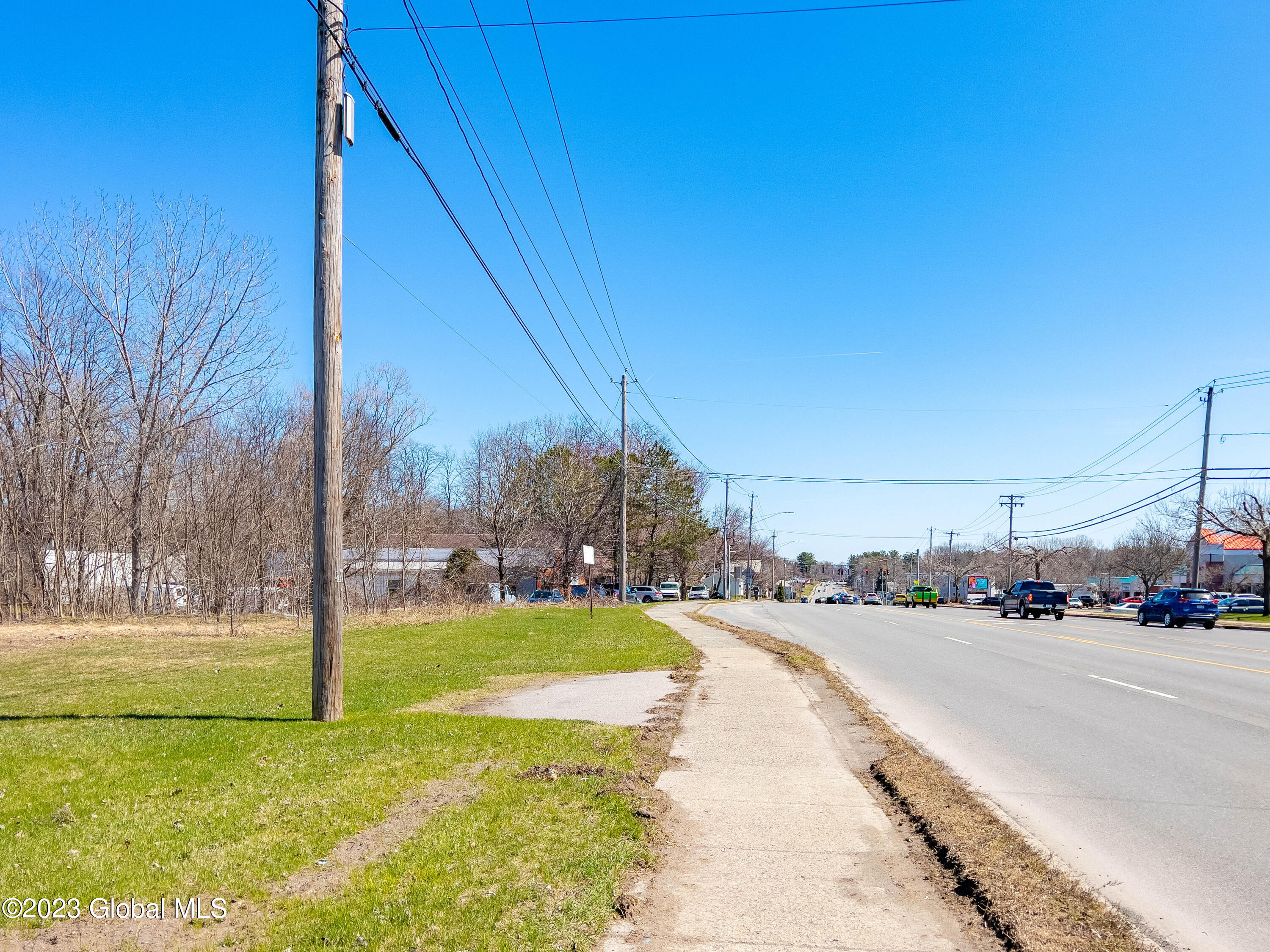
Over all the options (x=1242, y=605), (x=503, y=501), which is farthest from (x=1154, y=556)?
(x=503, y=501)

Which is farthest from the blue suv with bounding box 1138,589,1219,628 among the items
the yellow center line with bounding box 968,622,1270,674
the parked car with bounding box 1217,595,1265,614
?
the parked car with bounding box 1217,595,1265,614

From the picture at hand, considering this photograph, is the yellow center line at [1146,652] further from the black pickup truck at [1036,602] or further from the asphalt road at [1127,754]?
the black pickup truck at [1036,602]

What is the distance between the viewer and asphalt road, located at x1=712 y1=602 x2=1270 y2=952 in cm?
510

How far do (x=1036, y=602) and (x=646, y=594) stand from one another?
31205 millimetres

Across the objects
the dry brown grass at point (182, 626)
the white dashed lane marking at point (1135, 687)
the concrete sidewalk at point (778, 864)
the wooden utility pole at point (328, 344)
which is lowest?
the dry brown grass at point (182, 626)

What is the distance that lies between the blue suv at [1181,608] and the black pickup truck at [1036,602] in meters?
4.79

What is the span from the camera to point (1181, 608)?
3872 cm

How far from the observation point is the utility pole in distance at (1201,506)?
4709 centimetres

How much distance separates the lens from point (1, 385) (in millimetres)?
28484

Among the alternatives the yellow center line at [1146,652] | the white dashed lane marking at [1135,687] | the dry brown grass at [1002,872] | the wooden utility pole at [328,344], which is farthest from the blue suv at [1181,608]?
the wooden utility pole at [328,344]

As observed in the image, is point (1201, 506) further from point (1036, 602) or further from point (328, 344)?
point (328, 344)

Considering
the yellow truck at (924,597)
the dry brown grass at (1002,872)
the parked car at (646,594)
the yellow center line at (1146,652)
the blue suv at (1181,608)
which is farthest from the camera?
the yellow truck at (924,597)

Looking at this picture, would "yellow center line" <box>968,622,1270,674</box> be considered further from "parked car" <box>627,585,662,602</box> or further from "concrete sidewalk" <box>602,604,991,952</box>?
"parked car" <box>627,585,662,602</box>

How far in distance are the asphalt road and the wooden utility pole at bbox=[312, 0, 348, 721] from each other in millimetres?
6552
